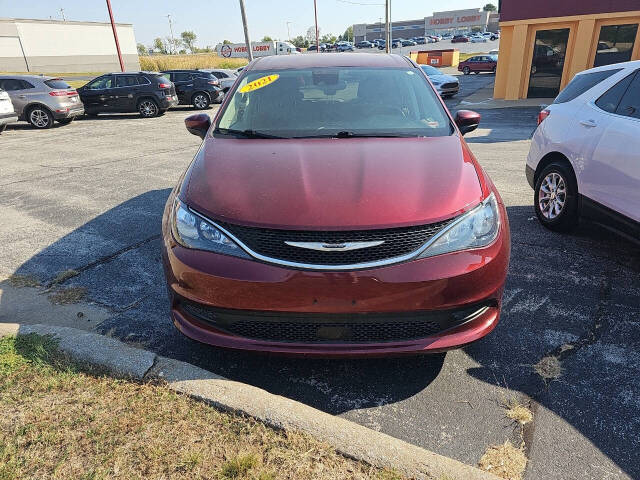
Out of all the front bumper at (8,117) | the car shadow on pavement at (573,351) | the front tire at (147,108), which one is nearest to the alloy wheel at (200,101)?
the front tire at (147,108)

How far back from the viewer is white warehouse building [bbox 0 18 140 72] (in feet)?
132

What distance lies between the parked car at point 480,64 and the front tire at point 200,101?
2329cm

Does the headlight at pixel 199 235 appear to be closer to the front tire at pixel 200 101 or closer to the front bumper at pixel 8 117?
the front bumper at pixel 8 117

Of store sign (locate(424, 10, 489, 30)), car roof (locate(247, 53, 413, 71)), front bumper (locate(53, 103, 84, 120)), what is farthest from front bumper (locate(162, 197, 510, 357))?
store sign (locate(424, 10, 489, 30))

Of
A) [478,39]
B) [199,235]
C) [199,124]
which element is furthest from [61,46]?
[478,39]

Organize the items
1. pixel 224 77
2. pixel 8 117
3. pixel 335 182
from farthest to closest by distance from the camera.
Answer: pixel 224 77
pixel 8 117
pixel 335 182

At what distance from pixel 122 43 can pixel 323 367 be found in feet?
178

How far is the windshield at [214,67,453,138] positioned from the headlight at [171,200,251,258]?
1008mm

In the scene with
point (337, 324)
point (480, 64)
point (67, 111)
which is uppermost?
point (337, 324)

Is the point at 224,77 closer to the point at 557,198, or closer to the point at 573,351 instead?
the point at 557,198

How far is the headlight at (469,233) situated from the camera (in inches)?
84.2

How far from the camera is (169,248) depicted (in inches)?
93.0

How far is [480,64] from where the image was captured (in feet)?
108

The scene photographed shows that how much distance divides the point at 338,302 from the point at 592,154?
3054 millimetres
